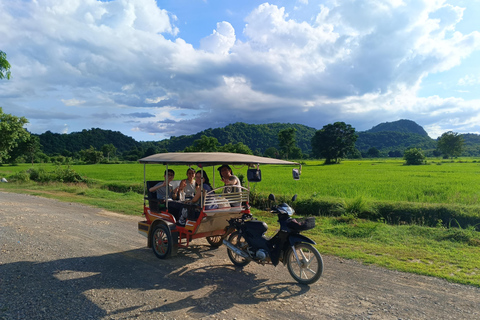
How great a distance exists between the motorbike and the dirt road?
0.22 metres

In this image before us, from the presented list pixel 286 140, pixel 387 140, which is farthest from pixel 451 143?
pixel 387 140

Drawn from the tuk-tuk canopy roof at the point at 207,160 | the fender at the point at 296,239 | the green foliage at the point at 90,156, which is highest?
→ the green foliage at the point at 90,156

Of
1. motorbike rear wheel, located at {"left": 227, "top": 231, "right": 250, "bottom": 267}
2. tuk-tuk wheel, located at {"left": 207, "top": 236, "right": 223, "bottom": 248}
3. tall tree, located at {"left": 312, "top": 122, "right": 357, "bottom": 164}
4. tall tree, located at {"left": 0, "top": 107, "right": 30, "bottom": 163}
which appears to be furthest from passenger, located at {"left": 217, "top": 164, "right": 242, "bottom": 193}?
tall tree, located at {"left": 312, "top": 122, "right": 357, "bottom": 164}

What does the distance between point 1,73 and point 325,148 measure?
60.7 meters

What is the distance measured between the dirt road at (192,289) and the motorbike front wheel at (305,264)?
145mm

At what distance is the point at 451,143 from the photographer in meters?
73.3

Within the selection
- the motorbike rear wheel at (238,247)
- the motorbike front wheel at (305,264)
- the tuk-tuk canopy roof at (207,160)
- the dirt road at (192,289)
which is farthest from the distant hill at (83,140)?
the motorbike front wheel at (305,264)

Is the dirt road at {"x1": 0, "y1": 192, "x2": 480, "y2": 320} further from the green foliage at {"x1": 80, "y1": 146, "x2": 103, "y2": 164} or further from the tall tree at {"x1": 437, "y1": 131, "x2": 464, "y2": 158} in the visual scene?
the tall tree at {"x1": 437, "y1": 131, "x2": 464, "y2": 158}

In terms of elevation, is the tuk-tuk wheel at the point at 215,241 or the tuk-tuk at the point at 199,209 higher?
the tuk-tuk at the point at 199,209

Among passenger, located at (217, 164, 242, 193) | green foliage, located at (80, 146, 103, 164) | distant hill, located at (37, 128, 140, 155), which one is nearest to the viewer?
passenger, located at (217, 164, 242, 193)

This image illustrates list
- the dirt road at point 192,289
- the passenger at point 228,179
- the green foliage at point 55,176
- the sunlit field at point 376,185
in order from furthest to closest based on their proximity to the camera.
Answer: the green foliage at point 55,176 < the sunlit field at point 376,185 < the passenger at point 228,179 < the dirt road at point 192,289

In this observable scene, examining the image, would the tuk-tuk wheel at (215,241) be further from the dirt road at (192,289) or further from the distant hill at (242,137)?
the distant hill at (242,137)

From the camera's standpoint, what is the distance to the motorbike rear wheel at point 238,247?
5488 mm

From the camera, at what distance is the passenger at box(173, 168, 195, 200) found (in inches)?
264
